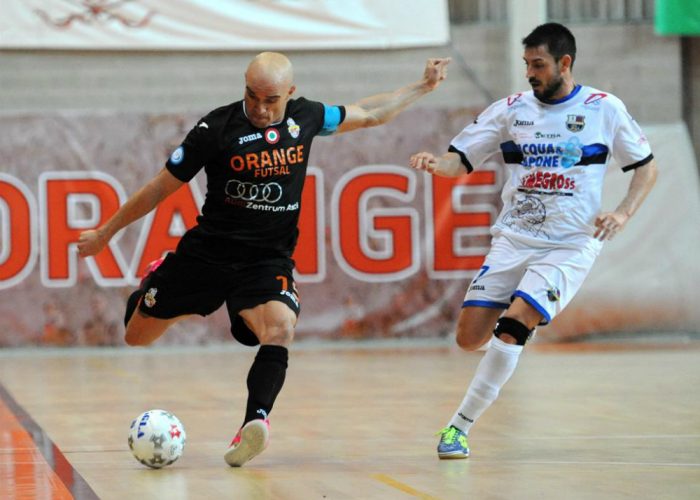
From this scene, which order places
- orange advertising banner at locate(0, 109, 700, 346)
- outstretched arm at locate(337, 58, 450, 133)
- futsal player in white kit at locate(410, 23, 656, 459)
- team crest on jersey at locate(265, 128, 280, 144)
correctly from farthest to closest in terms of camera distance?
orange advertising banner at locate(0, 109, 700, 346)
outstretched arm at locate(337, 58, 450, 133)
futsal player in white kit at locate(410, 23, 656, 459)
team crest on jersey at locate(265, 128, 280, 144)

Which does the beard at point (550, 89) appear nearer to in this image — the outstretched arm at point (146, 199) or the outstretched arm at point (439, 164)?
the outstretched arm at point (439, 164)

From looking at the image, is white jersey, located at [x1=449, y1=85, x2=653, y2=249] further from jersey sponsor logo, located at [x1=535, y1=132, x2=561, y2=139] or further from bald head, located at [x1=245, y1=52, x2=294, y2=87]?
bald head, located at [x1=245, y1=52, x2=294, y2=87]

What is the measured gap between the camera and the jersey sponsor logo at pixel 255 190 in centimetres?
604

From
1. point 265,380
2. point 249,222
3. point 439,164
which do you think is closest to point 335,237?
point 439,164

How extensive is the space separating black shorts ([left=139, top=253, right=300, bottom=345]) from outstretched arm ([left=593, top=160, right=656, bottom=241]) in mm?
1517

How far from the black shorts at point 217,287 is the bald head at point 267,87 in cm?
72

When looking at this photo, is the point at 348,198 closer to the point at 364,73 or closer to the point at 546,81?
the point at 364,73

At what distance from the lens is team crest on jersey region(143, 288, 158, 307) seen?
641 cm

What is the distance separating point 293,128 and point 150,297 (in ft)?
3.84

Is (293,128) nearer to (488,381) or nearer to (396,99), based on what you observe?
(396,99)

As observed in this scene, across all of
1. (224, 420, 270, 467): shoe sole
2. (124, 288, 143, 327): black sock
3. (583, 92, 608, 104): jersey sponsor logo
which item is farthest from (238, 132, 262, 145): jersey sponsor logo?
(583, 92, 608, 104): jersey sponsor logo

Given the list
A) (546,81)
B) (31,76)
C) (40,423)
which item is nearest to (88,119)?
(31,76)

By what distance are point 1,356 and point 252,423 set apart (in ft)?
27.4

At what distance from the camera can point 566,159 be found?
20.8ft
